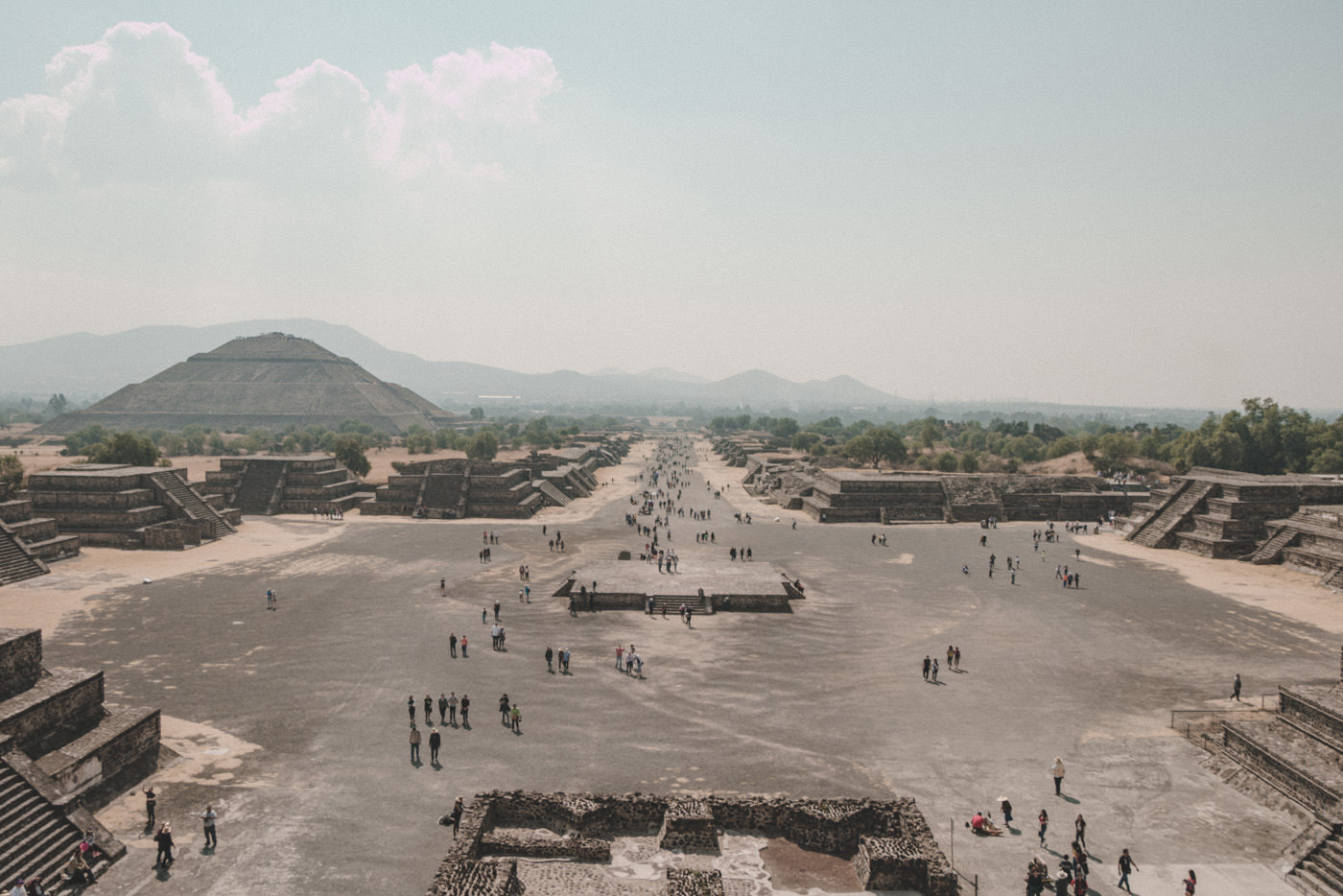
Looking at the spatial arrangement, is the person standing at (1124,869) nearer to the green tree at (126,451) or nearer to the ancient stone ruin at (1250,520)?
the ancient stone ruin at (1250,520)

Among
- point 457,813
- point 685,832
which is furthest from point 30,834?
point 685,832

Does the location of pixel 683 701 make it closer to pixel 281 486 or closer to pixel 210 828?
pixel 210 828

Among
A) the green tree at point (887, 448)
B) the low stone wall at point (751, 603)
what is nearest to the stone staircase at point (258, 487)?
the low stone wall at point (751, 603)

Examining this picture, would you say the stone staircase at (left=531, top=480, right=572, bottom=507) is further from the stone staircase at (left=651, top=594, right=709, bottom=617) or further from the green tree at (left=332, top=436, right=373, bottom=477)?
the stone staircase at (left=651, top=594, right=709, bottom=617)

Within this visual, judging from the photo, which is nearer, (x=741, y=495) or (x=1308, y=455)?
(x=1308, y=455)

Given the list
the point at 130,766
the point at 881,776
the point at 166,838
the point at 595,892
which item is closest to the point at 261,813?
the point at 166,838

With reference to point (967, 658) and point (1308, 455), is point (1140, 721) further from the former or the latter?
point (1308, 455)
